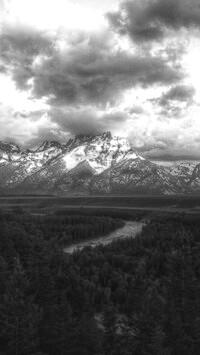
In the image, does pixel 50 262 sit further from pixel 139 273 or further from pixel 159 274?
pixel 159 274

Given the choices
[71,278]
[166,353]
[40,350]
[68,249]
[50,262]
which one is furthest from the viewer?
[68,249]

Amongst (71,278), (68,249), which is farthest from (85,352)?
(68,249)

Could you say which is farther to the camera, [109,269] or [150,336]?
[109,269]

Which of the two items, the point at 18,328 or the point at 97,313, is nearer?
the point at 18,328

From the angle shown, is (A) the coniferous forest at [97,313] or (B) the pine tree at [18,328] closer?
(B) the pine tree at [18,328]

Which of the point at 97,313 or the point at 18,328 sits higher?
the point at 18,328

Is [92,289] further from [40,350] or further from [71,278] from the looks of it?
[40,350]

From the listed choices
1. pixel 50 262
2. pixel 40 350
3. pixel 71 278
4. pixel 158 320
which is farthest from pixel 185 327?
pixel 50 262

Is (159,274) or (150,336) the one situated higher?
(150,336)

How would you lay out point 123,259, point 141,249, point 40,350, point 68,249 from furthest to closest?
point 68,249, point 141,249, point 123,259, point 40,350

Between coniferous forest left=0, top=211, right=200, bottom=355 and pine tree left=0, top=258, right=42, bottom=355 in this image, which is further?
coniferous forest left=0, top=211, right=200, bottom=355
